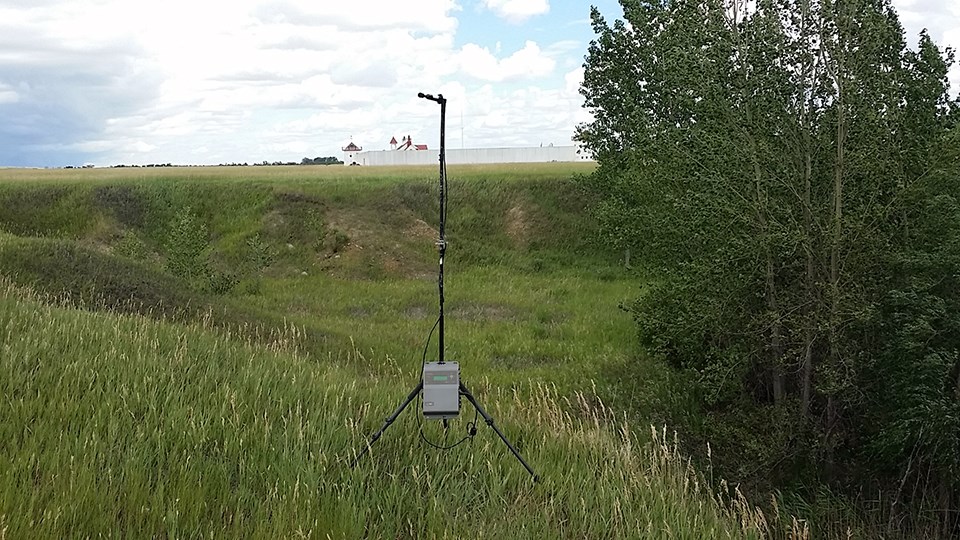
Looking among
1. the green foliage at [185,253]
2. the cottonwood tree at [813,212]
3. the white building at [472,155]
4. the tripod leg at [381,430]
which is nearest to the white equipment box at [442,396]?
the tripod leg at [381,430]

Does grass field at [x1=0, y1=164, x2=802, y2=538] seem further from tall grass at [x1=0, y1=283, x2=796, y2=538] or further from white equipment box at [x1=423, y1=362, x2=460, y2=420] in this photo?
white equipment box at [x1=423, y1=362, x2=460, y2=420]

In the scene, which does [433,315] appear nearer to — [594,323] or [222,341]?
[594,323]

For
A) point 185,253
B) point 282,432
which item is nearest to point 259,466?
point 282,432

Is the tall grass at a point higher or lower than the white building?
lower

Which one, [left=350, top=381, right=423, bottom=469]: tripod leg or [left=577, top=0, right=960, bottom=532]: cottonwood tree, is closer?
[left=350, top=381, right=423, bottom=469]: tripod leg

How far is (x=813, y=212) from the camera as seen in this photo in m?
12.7

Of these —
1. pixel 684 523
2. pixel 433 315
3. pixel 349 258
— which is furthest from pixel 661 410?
pixel 349 258

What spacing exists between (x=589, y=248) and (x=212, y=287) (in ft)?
60.7

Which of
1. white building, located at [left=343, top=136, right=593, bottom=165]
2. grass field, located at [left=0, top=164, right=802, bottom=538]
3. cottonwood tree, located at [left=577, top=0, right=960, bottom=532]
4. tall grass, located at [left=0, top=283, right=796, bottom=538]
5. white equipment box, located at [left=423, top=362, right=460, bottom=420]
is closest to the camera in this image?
tall grass, located at [left=0, top=283, right=796, bottom=538]

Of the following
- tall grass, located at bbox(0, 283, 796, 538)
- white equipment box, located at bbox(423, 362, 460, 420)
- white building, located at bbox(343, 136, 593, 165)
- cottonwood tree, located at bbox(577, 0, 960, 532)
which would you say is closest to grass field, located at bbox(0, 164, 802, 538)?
tall grass, located at bbox(0, 283, 796, 538)

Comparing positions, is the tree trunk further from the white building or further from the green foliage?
Result: the white building

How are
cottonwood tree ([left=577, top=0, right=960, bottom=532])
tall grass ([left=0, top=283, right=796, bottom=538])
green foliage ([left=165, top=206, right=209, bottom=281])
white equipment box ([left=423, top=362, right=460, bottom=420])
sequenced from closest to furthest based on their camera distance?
1. tall grass ([left=0, top=283, right=796, bottom=538])
2. white equipment box ([left=423, top=362, right=460, bottom=420])
3. cottonwood tree ([left=577, top=0, right=960, bottom=532])
4. green foliage ([left=165, top=206, right=209, bottom=281])

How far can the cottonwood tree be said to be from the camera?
475 inches

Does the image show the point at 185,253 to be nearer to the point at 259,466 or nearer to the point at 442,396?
the point at 259,466
